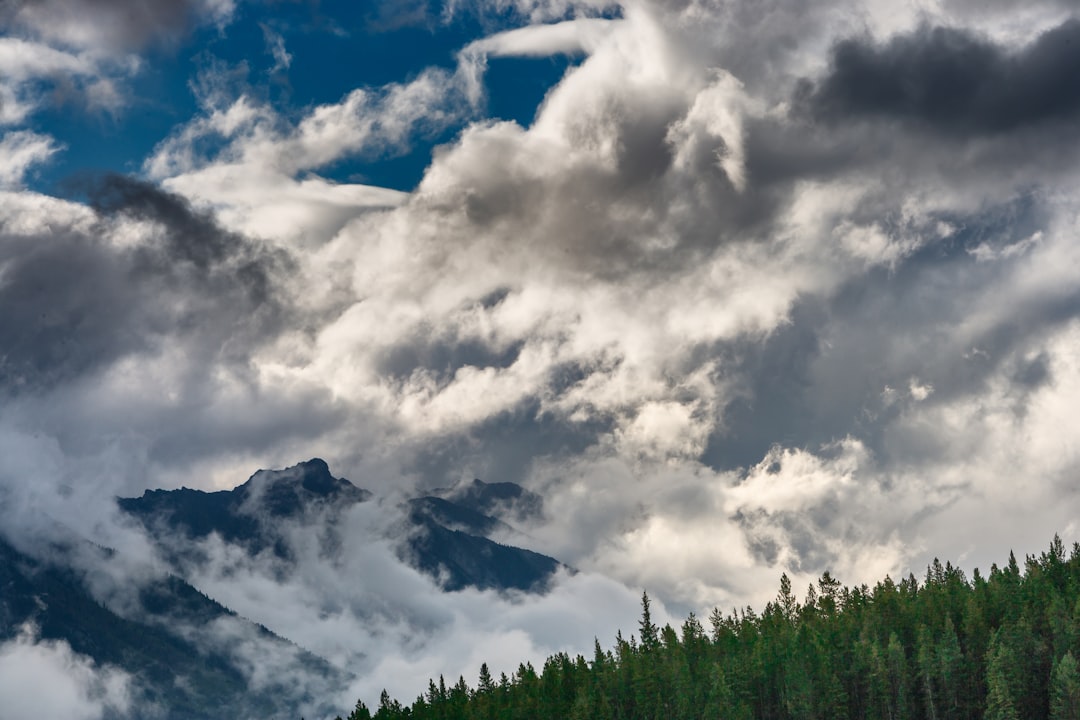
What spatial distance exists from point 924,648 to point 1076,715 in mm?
26214

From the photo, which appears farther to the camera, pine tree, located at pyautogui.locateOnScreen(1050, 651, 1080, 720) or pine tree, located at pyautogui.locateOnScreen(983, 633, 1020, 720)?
pine tree, located at pyautogui.locateOnScreen(983, 633, 1020, 720)

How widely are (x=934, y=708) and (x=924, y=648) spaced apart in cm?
1023

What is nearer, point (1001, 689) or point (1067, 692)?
point (1067, 692)

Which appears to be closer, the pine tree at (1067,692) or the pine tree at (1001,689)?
the pine tree at (1067,692)

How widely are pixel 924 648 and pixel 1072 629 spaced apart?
24.6 m

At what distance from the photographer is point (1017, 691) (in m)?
193

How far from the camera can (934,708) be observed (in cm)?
19950

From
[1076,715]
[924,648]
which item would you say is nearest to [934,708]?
[924,648]

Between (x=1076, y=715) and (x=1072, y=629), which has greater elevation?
(x=1072, y=629)

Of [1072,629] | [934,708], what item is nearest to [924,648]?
[934,708]

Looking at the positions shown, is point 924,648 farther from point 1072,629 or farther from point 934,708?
point 1072,629

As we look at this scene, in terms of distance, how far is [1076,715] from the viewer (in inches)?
7092

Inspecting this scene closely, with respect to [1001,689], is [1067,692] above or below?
below

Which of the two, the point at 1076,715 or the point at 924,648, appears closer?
the point at 1076,715
